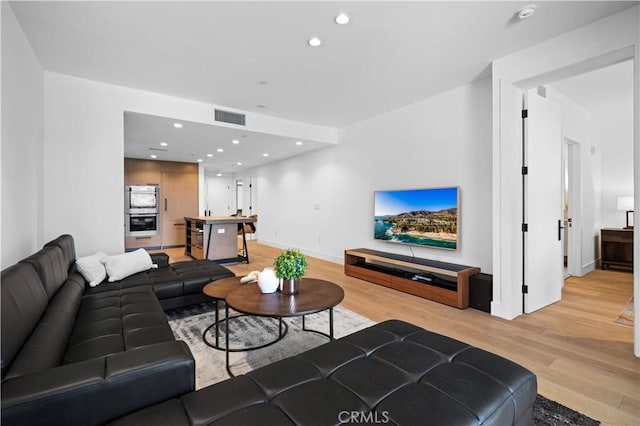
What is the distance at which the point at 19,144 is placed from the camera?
251 cm

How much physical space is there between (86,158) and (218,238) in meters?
2.85

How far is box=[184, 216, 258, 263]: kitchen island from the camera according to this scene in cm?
602

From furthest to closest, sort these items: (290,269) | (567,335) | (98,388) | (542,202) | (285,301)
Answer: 1. (542,202)
2. (567,335)
3. (290,269)
4. (285,301)
5. (98,388)

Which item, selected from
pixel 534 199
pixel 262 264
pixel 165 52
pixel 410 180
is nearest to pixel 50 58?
pixel 165 52

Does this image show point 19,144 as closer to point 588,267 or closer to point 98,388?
point 98,388

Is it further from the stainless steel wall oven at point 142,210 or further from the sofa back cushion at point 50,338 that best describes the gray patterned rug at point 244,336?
the stainless steel wall oven at point 142,210

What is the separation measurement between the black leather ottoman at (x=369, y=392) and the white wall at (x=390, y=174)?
8.94ft

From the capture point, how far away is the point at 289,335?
2.79 m

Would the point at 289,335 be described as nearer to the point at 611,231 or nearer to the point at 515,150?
the point at 515,150

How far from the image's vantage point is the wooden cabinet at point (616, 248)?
5023 millimetres

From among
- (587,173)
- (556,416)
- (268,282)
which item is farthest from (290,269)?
(587,173)

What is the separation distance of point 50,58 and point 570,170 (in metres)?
7.40

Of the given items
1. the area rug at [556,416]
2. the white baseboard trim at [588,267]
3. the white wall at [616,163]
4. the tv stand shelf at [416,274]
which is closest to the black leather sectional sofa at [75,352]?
the area rug at [556,416]

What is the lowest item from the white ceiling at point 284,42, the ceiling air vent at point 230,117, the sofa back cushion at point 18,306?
the sofa back cushion at point 18,306
